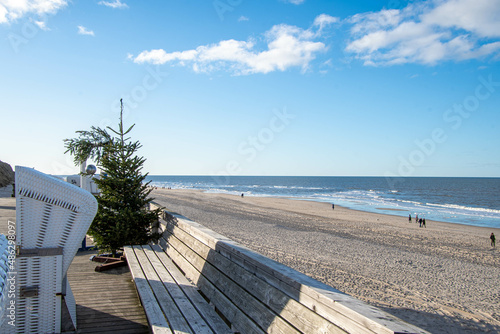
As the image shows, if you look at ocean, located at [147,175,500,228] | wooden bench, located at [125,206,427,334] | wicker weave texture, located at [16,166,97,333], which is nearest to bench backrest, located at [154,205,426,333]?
wooden bench, located at [125,206,427,334]

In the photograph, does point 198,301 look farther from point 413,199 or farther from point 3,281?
point 413,199

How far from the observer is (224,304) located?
10.5 feet

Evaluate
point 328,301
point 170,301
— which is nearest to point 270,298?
point 328,301

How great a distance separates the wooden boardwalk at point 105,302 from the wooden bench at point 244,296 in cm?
36

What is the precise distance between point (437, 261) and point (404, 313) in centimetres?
800

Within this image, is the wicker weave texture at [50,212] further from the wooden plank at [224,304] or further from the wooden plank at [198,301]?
the wooden plank at [224,304]

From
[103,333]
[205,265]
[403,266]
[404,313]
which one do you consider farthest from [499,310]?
[103,333]

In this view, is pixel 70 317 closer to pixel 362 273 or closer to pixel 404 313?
pixel 404 313

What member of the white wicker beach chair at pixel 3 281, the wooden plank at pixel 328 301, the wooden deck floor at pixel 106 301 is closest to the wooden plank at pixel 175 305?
the wooden deck floor at pixel 106 301

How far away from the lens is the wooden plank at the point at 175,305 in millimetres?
2838

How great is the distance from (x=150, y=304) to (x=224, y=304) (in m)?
0.76

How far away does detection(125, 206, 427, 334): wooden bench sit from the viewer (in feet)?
6.11

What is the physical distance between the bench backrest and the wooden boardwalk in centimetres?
81

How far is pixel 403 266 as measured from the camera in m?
12.8
